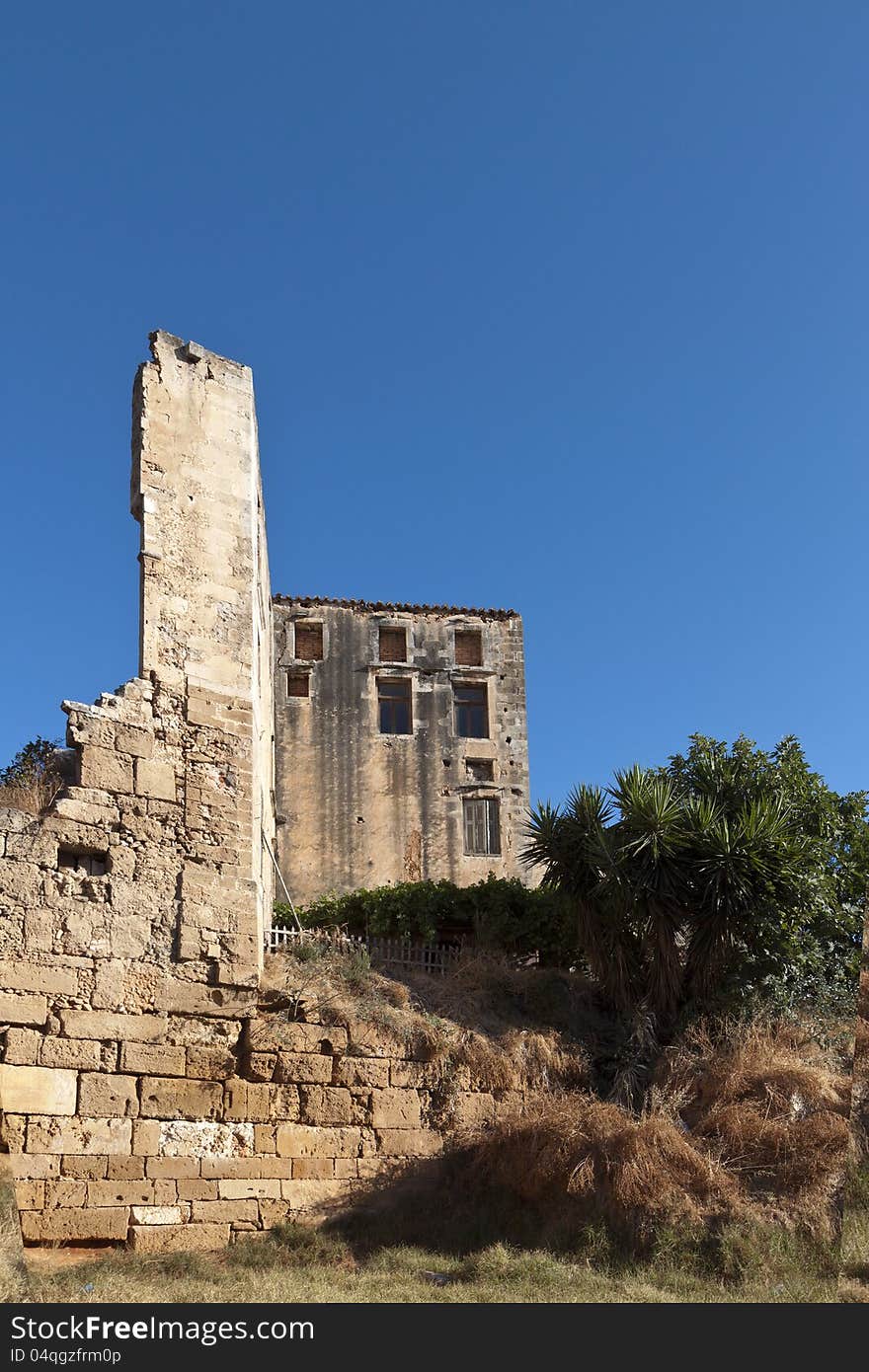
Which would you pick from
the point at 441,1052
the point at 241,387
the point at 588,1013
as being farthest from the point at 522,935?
the point at 241,387

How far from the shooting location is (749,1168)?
1300cm

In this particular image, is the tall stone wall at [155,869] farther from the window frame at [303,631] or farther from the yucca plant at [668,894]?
the window frame at [303,631]

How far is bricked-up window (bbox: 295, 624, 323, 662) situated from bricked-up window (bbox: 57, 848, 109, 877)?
12.6 m

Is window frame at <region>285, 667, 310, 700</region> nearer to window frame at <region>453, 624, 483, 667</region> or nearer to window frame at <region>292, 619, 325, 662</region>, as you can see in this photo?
window frame at <region>292, 619, 325, 662</region>

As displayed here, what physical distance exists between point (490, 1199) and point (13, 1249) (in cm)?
477

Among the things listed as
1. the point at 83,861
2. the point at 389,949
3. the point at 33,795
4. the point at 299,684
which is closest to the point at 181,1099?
the point at 83,861

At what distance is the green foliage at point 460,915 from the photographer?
60.0 feet

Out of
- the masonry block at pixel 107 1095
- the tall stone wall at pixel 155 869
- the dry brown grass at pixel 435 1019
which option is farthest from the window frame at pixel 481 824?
the masonry block at pixel 107 1095

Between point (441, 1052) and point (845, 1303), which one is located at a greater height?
point (441, 1052)

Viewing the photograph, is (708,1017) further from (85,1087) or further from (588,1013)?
(85,1087)

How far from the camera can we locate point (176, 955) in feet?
43.4

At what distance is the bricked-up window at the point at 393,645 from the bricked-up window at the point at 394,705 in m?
0.50

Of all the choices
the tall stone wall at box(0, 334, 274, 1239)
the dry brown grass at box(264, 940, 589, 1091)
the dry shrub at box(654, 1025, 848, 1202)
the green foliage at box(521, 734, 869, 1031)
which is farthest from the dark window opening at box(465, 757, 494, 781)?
the dry shrub at box(654, 1025, 848, 1202)

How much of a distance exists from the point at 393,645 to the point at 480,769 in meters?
3.03
